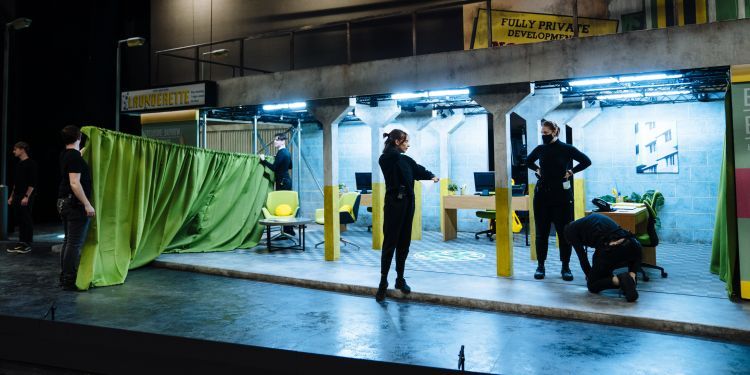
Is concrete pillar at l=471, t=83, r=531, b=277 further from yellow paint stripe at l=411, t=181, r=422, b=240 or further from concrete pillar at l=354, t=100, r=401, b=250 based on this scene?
yellow paint stripe at l=411, t=181, r=422, b=240

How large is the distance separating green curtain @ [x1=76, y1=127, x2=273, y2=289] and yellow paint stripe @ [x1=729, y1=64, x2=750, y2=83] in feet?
23.5

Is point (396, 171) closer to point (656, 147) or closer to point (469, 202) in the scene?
point (469, 202)

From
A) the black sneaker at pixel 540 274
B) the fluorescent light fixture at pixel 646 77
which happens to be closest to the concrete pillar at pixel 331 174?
the black sneaker at pixel 540 274

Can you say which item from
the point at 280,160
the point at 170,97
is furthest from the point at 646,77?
the point at 170,97

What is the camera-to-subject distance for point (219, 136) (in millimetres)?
16500

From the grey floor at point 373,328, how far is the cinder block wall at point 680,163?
730cm

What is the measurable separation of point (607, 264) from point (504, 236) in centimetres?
156

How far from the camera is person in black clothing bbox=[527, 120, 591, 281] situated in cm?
636

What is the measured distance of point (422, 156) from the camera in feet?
45.2

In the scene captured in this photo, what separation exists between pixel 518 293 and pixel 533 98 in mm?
4005

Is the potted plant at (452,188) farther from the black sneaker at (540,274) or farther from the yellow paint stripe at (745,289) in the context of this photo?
the yellow paint stripe at (745,289)

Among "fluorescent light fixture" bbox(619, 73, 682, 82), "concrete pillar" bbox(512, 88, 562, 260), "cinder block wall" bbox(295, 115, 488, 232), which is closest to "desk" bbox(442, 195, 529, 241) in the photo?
"cinder block wall" bbox(295, 115, 488, 232)

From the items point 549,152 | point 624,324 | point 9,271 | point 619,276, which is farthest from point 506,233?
point 9,271

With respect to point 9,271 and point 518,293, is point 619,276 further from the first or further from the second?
point 9,271
